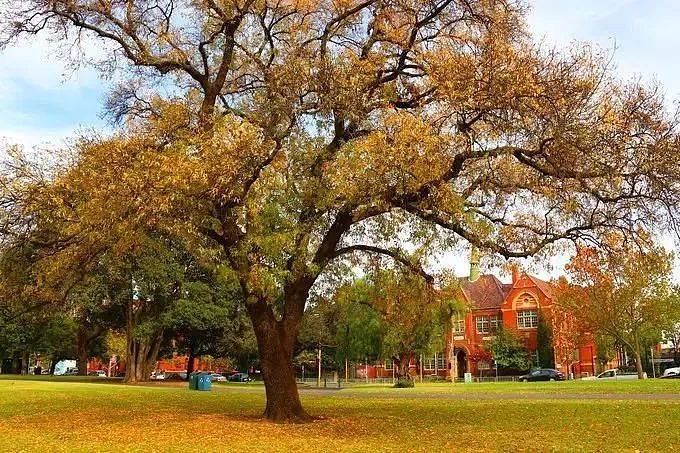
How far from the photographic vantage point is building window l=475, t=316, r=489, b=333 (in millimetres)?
77688

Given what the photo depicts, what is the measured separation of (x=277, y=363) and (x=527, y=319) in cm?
6019

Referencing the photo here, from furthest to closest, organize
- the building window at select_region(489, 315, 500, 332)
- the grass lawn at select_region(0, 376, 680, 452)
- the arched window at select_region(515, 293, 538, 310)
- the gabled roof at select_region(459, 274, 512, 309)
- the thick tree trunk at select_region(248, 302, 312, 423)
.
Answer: the gabled roof at select_region(459, 274, 512, 309), the building window at select_region(489, 315, 500, 332), the arched window at select_region(515, 293, 538, 310), the thick tree trunk at select_region(248, 302, 312, 423), the grass lawn at select_region(0, 376, 680, 452)

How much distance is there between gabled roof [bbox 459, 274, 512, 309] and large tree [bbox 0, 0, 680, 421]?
2411 inches

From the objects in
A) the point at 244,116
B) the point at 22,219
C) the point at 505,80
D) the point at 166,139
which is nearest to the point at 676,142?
the point at 505,80

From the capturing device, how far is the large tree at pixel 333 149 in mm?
14219

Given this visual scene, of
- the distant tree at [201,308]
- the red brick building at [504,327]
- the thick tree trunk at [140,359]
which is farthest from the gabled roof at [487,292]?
the thick tree trunk at [140,359]

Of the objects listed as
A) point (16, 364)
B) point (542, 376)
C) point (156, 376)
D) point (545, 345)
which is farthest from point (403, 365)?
point (16, 364)

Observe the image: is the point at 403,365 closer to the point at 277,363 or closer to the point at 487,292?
the point at 487,292

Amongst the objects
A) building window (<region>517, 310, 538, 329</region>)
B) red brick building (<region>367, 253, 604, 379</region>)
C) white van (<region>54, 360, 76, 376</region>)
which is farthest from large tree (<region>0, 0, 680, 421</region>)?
white van (<region>54, 360, 76, 376</region>)

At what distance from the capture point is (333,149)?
17625mm

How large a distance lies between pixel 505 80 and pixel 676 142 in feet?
12.8

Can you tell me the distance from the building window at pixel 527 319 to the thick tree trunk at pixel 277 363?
193 feet

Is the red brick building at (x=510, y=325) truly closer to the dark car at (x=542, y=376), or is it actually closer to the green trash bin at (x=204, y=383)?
the dark car at (x=542, y=376)

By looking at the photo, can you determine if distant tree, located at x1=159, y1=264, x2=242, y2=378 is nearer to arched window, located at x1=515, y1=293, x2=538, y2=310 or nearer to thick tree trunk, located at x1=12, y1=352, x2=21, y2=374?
thick tree trunk, located at x1=12, y1=352, x2=21, y2=374
